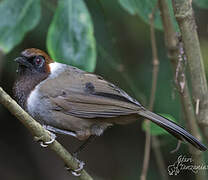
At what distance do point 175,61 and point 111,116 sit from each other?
2.26ft

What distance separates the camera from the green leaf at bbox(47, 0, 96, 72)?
338 centimetres

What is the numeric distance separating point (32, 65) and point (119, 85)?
4.68 feet

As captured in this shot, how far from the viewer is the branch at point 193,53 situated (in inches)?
109

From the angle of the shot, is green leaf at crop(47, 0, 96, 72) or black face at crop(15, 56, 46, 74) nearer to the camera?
green leaf at crop(47, 0, 96, 72)

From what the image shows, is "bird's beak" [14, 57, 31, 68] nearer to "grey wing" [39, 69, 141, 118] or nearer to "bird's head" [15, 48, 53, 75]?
"bird's head" [15, 48, 53, 75]

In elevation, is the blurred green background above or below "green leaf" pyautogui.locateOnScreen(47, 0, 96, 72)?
below

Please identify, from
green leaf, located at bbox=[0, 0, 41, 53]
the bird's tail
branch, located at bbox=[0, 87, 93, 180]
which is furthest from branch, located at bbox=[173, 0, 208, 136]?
green leaf, located at bbox=[0, 0, 41, 53]

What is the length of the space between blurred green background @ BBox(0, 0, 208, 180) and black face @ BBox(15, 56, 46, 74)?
838 mm

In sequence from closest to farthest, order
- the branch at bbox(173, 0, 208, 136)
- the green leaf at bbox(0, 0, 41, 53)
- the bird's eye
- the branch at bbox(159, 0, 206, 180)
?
the branch at bbox(173, 0, 208, 136) → the branch at bbox(159, 0, 206, 180) → the green leaf at bbox(0, 0, 41, 53) → the bird's eye

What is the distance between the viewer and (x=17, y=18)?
361 cm

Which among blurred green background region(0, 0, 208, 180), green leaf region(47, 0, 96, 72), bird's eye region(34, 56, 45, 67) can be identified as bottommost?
blurred green background region(0, 0, 208, 180)

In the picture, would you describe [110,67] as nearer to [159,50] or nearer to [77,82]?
[159,50]

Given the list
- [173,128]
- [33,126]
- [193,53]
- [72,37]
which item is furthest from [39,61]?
[193,53]

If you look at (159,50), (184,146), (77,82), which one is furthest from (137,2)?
(184,146)
